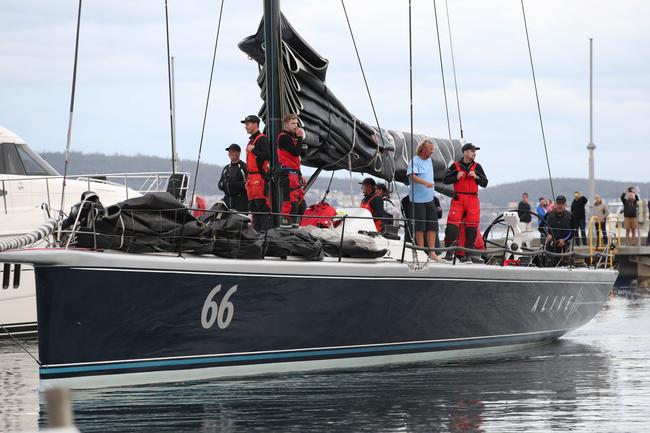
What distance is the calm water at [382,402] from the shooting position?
26.2 feet

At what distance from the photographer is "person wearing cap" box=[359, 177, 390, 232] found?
12876mm

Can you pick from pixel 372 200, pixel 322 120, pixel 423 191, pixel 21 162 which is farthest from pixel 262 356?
pixel 21 162

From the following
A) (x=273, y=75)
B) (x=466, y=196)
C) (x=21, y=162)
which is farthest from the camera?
(x=21, y=162)

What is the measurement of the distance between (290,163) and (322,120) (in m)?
A: 0.85

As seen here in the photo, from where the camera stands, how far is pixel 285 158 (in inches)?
456

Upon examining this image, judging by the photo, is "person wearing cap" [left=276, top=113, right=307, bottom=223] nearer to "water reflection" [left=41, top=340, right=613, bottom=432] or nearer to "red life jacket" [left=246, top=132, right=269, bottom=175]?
"red life jacket" [left=246, top=132, right=269, bottom=175]

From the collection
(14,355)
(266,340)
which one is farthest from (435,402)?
(14,355)

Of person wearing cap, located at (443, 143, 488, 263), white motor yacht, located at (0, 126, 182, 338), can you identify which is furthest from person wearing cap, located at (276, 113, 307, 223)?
white motor yacht, located at (0, 126, 182, 338)

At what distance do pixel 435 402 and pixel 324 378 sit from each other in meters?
1.36

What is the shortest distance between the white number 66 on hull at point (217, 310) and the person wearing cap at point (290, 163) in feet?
6.67

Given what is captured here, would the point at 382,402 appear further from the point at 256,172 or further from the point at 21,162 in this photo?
the point at 21,162

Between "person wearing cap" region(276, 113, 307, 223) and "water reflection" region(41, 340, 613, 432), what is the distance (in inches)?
79.5

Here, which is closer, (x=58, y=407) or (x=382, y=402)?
(x=58, y=407)

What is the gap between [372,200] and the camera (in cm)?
1292
